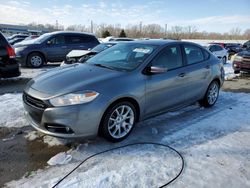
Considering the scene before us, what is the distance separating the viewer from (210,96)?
19.1 feet

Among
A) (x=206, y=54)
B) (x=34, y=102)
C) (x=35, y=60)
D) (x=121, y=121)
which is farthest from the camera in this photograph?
(x=35, y=60)

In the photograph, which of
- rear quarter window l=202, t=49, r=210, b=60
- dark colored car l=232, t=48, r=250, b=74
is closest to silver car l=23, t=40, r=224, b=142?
rear quarter window l=202, t=49, r=210, b=60

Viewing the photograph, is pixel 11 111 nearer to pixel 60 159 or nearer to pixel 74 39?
pixel 60 159

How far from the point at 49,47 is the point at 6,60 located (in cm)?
491

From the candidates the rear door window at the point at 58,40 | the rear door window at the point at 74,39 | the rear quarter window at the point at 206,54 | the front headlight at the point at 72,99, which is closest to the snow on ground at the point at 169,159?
the front headlight at the point at 72,99

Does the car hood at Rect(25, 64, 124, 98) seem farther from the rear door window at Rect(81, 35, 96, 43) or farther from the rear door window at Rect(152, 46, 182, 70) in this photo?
the rear door window at Rect(81, 35, 96, 43)

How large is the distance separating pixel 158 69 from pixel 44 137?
2132 mm

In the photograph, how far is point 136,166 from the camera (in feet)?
10.6

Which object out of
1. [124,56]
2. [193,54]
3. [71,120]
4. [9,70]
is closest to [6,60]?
[9,70]

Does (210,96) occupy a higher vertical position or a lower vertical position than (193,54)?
lower

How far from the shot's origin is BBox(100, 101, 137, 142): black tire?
12.0 feet

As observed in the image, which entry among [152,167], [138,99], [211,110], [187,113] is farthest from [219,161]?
[211,110]

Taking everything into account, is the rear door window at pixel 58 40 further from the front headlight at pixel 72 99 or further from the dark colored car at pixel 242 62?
the front headlight at pixel 72 99

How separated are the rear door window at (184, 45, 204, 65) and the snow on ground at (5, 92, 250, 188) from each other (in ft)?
3.99
